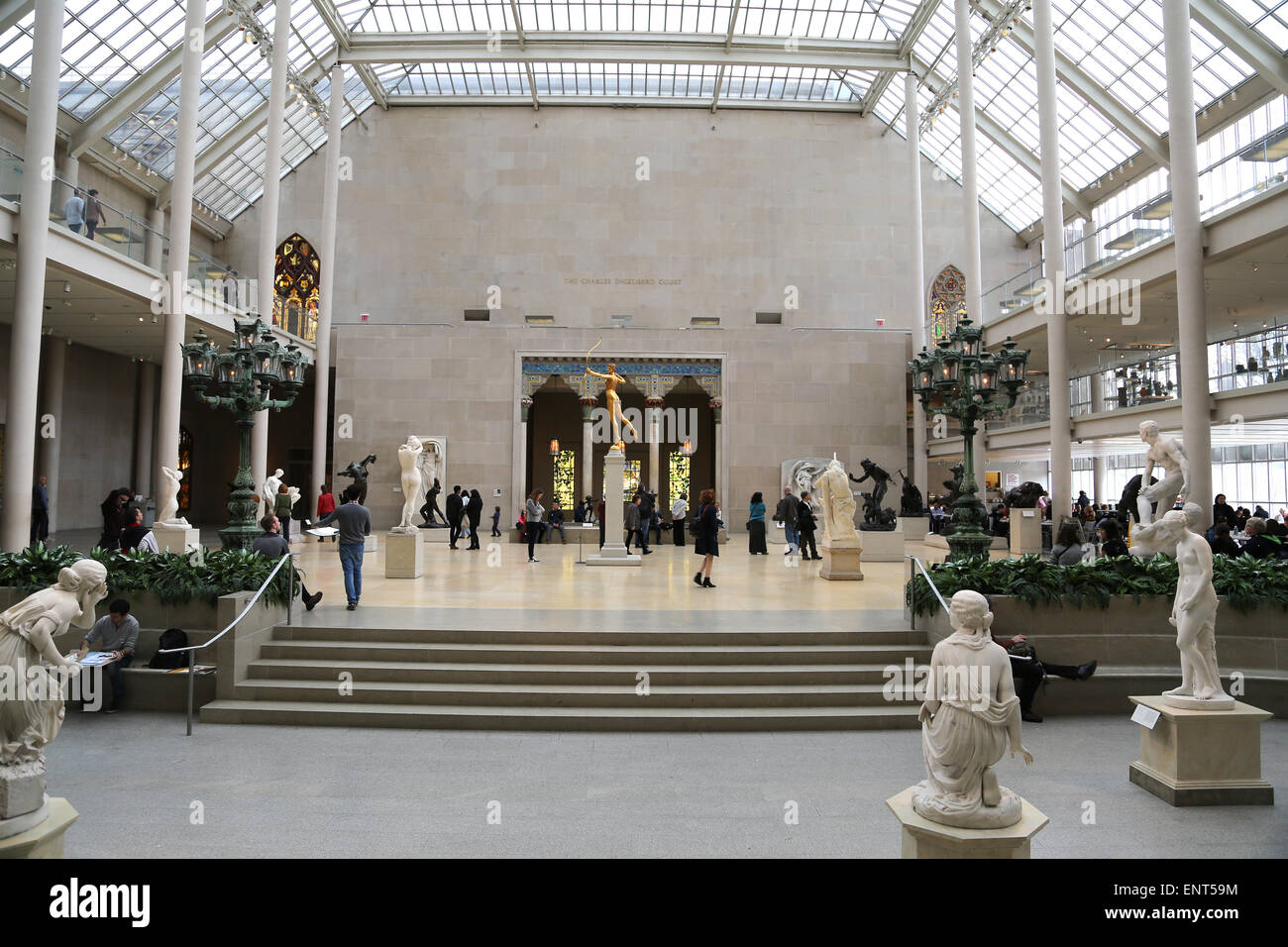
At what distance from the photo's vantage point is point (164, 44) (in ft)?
70.9

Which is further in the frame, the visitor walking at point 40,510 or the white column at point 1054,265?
the white column at point 1054,265

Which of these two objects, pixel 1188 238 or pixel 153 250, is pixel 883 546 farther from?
pixel 153 250

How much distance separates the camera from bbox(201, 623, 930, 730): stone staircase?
21.8 feet

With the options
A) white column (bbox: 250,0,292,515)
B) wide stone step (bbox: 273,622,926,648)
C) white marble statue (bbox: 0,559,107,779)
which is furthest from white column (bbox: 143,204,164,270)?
white marble statue (bbox: 0,559,107,779)

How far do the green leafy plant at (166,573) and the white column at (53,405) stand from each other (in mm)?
14828

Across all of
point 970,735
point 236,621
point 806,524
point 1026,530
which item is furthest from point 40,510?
point 1026,530

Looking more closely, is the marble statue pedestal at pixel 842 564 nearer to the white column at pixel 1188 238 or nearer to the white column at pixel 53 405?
the white column at pixel 1188 238

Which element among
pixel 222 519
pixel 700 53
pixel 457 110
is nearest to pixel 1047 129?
pixel 700 53

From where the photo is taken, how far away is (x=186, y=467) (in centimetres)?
2909

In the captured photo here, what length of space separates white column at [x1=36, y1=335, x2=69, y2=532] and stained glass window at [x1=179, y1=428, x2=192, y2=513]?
712cm

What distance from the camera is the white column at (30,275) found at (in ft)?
41.7

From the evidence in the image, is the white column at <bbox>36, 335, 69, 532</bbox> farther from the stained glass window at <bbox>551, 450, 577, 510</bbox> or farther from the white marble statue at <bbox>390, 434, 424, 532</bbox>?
the stained glass window at <bbox>551, 450, 577, 510</bbox>

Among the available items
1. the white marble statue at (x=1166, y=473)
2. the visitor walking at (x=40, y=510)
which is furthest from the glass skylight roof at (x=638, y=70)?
the white marble statue at (x=1166, y=473)

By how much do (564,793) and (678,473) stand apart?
27.1 meters
